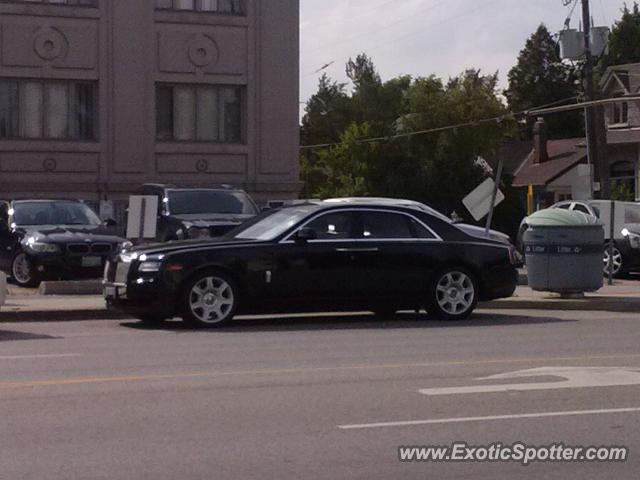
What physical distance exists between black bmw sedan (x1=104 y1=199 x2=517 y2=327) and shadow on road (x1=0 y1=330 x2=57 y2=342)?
4.05ft

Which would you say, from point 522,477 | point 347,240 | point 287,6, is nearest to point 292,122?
point 287,6

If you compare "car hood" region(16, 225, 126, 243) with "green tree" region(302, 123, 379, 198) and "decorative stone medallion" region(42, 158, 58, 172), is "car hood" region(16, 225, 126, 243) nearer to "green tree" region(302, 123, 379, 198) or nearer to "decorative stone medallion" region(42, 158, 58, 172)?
"decorative stone medallion" region(42, 158, 58, 172)

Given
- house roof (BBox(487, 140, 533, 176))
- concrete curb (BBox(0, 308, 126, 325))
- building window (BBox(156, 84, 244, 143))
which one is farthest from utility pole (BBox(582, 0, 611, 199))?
house roof (BBox(487, 140, 533, 176))

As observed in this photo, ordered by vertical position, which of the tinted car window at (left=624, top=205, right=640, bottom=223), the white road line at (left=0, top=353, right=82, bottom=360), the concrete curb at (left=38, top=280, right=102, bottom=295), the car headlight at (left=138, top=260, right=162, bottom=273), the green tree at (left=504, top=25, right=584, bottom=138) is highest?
the green tree at (left=504, top=25, right=584, bottom=138)

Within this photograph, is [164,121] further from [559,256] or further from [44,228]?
[559,256]

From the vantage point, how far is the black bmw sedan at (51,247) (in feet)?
73.9

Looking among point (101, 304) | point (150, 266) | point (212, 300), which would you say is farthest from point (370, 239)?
point (101, 304)

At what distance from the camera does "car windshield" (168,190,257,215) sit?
79.3 ft

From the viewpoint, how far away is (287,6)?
1451 inches

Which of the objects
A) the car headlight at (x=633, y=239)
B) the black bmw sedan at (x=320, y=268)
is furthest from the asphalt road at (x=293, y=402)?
the car headlight at (x=633, y=239)

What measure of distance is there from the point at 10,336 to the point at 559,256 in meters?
8.94

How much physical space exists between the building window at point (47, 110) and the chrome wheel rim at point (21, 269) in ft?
39.6

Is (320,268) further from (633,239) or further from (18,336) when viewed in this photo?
(633,239)

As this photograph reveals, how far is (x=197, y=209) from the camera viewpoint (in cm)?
2419
